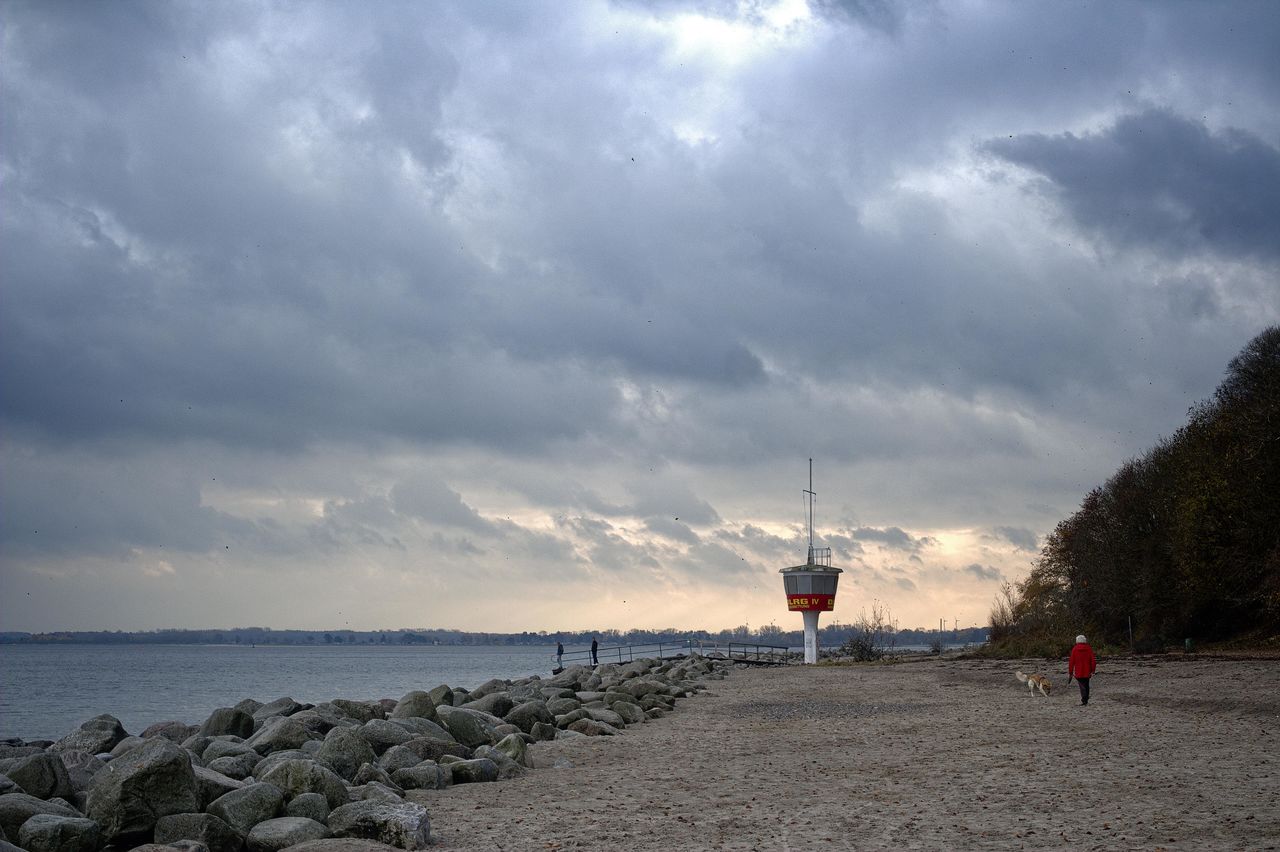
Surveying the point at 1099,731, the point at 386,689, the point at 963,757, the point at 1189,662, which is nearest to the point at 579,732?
the point at 963,757

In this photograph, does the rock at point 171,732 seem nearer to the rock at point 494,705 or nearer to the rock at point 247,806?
the rock at point 494,705

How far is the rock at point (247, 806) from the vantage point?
10.3 meters

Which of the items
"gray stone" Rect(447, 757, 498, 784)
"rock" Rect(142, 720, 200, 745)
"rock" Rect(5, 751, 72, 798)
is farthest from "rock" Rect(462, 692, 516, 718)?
"rock" Rect(5, 751, 72, 798)

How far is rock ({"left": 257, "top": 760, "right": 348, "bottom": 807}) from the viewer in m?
11.2

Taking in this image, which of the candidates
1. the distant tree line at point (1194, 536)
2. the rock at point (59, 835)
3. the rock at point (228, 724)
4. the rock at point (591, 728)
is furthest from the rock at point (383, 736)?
the distant tree line at point (1194, 536)

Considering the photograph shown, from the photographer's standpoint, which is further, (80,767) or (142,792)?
(80,767)

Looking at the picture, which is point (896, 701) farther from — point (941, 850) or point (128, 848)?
point (128, 848)

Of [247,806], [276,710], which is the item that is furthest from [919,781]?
[276,710]

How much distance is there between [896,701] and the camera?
2466 cm

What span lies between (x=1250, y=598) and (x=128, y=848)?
3095 centimetres

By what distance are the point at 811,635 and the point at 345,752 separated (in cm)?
3883

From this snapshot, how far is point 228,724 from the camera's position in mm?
19453

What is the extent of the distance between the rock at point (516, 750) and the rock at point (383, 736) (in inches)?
53.7

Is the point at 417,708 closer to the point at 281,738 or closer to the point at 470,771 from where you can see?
the point at 281,738
